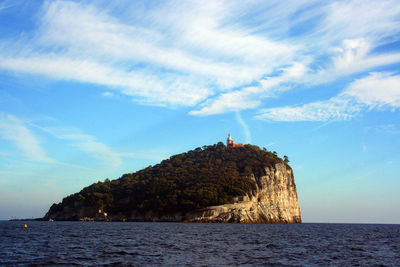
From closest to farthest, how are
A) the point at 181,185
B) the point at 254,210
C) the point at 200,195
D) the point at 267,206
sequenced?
the point at 200,195 < the point at 254,210 < the point at 267,206 < the point at 181,185

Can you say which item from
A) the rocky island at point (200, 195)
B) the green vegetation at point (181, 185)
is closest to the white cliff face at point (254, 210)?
the rocky island at point (200, 195)

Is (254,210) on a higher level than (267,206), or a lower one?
lower

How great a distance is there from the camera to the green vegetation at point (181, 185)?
14162cm

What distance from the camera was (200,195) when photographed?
456 feet

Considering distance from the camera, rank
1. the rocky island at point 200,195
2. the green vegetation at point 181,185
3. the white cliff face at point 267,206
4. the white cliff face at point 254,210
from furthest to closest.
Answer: the green vegetation at point 181,185
the rocky island at point 200,195
the white cliff face at point 254,210
the white cliff face at point 267,206

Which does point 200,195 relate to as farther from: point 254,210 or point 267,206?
point 267,206

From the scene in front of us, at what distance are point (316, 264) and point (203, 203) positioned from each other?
106 metres

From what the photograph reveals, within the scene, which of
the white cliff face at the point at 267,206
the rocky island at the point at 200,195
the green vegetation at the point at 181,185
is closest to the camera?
the white cliff face at the point at 267,206

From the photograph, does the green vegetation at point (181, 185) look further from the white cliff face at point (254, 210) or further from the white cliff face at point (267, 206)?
the white cliff face at point (267, 206)

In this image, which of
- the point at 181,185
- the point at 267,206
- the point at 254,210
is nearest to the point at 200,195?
the point at 181,185

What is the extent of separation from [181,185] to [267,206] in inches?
1535

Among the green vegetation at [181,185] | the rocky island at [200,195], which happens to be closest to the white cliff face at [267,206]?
the rocky island at [200,195]

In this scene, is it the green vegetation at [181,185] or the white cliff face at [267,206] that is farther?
the green vegetation at [181,185]

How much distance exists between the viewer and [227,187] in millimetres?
144625
